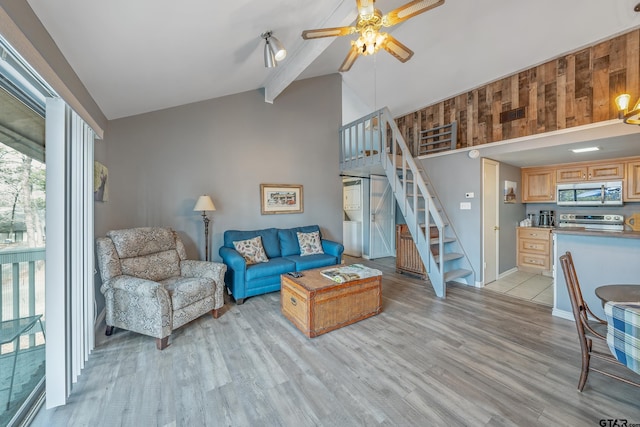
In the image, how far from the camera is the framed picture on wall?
4.39 metres

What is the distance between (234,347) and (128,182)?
2562 millimetres

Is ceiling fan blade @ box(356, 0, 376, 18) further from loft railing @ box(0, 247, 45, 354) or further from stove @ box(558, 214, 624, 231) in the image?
stove @ box(558, 214, 624, 231)

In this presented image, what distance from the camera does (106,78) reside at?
2281mm

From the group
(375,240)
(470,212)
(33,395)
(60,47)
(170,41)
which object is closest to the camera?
(33,395)

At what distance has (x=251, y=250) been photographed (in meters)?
3.68

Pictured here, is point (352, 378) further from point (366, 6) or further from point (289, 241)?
point (366, 6)

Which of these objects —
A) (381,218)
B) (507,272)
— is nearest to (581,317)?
(507,272)

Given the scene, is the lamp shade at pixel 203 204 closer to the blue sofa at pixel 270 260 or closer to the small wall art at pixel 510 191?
the blue sofa at pixel 270 260

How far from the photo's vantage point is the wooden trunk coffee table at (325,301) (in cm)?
246

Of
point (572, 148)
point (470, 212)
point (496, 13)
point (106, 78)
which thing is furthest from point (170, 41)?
point (572, 148)

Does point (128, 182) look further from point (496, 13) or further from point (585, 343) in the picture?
point (496, 13)

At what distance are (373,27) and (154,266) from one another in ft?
10.9

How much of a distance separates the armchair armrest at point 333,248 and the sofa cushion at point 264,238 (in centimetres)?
80

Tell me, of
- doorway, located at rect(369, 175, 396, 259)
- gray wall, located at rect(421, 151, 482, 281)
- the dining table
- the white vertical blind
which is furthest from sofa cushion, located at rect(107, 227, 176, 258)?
gray wall, located at rect(421, 151, 482, 281)
